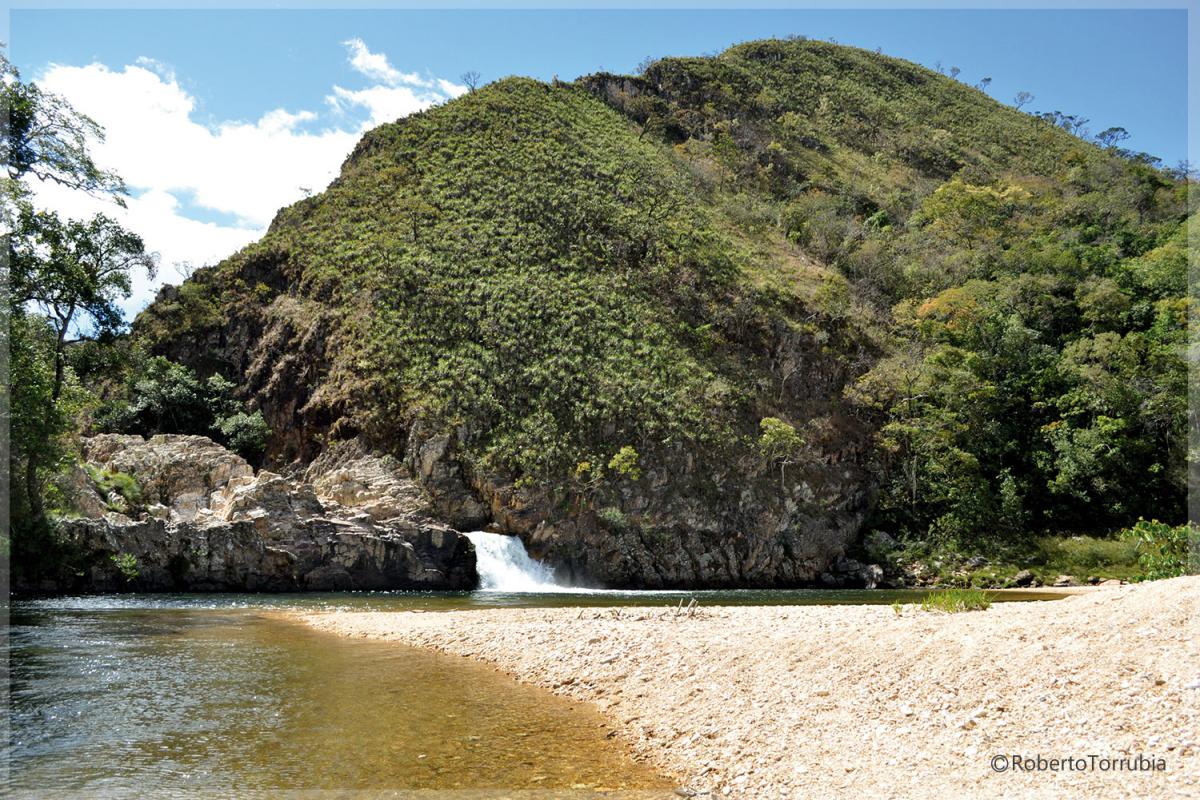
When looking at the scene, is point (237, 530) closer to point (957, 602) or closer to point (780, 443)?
point (957, 602)

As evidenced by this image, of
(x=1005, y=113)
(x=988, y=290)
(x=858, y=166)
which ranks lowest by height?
(x=988, y=290)

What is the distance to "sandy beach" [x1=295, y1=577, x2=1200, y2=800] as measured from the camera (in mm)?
6594

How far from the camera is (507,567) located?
40.6 m

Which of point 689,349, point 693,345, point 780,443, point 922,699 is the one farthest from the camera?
point 693,345

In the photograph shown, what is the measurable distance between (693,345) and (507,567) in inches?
939

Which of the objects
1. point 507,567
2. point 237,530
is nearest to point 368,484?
point 237,530

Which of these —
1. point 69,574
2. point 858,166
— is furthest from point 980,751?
point 858,166

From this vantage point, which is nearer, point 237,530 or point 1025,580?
point 237,530

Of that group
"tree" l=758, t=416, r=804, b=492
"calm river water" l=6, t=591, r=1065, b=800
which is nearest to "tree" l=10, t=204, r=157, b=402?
"calm river water" l=6, t=591, r=1065, b=800

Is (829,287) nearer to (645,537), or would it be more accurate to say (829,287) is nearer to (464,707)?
(645,537)

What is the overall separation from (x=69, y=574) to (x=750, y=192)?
7339cm

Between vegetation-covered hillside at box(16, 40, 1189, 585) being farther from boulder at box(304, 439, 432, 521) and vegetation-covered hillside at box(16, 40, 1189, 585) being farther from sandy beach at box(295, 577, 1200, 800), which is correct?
sandy beach at box(295, 577, 1200, 800)

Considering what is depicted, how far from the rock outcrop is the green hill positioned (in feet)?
17.1

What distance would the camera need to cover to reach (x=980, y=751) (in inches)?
277
